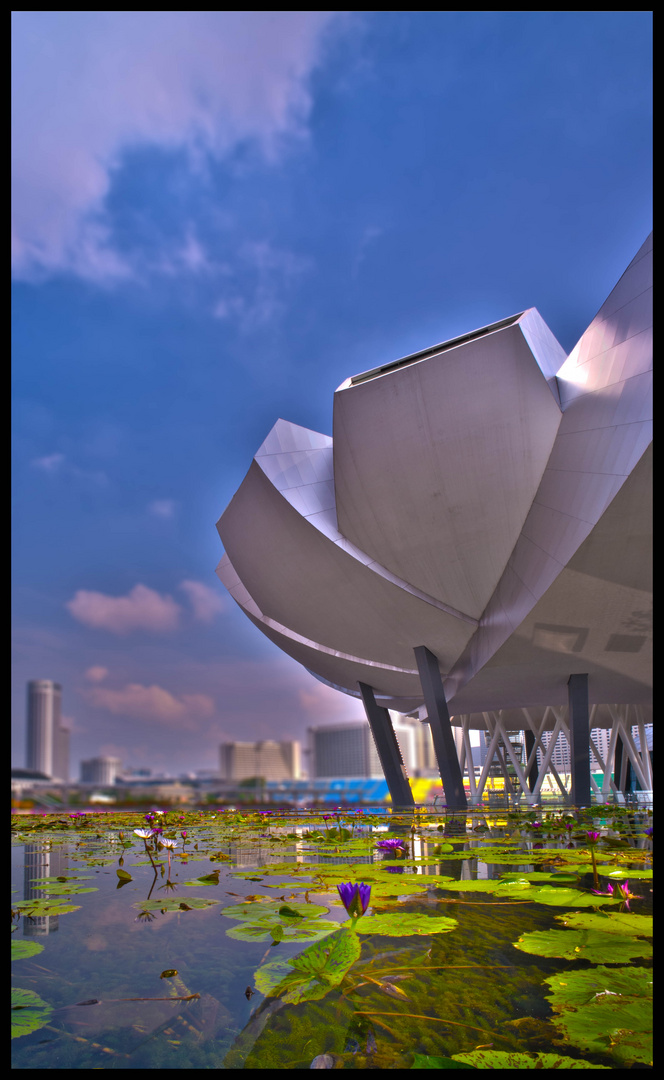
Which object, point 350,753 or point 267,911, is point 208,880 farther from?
point 350,753

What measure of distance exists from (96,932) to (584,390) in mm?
13404

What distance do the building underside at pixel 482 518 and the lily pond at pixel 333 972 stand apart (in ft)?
30.7

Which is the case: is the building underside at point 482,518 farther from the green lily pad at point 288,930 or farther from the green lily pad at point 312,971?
the green lily pad at point 312,971

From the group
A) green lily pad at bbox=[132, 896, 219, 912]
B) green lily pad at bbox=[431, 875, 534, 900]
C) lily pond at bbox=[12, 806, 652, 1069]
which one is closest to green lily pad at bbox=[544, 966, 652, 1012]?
lily pond at bbox=[12, 806, 652, 1069]

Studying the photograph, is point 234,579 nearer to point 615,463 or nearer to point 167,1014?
point 615,463

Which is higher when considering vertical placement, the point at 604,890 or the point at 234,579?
the point at 234,579

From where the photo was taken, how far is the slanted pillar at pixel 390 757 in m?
24.9

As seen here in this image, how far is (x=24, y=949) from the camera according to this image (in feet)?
9.79

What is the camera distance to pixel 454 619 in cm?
1930

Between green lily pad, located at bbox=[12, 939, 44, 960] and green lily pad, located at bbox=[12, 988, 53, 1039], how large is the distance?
552 mm

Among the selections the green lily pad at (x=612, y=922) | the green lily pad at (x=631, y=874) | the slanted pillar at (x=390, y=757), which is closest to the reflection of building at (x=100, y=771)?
the green lily pad at (x=612, y=922)

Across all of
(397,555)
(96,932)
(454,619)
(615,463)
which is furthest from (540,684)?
(96,932)

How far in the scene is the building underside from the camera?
42.0 ft

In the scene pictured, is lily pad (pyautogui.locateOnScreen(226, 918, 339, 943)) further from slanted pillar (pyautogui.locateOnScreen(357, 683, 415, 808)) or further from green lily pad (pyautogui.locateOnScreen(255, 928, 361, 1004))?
slanted pillar (pyautogui.locateOnScreen(357, 683, 415, 808))
